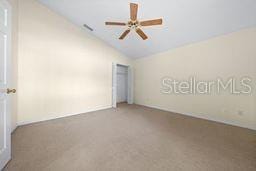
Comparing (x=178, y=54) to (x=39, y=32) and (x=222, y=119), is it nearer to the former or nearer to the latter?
(x=222, y=119)

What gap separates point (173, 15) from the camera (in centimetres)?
278

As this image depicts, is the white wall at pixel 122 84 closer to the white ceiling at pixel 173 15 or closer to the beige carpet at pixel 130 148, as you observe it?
→ the white ceiling at pixel 173 15

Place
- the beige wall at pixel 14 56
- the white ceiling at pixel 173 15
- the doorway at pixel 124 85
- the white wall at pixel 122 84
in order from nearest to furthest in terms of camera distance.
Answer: the white ceiling at pixel 173 15
the beige wall at pixel 14 56
the doorway at pixel 124 85
the white wall at pixel 122 84

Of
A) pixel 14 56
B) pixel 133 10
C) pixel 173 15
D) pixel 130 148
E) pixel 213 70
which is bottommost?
pixel 130 148

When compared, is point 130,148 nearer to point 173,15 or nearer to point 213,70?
point 173,15

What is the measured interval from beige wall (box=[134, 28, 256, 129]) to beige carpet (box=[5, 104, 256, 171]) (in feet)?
1.73

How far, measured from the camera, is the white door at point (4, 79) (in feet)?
4.63

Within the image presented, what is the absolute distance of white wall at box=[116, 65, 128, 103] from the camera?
655cm

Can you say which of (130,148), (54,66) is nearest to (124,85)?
(54,66)

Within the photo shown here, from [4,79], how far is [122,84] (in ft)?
17.7

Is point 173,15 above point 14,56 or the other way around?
above

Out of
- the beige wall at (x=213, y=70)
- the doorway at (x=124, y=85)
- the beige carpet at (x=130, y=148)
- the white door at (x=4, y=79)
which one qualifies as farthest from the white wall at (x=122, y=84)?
the white door at (x=4, y=79)

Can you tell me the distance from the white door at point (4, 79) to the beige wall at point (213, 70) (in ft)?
14.6

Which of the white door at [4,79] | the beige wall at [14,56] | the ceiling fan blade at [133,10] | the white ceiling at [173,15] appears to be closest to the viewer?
the white door at [4,79]
